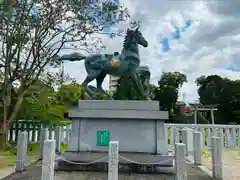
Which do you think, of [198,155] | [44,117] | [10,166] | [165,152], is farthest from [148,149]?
[44,117]

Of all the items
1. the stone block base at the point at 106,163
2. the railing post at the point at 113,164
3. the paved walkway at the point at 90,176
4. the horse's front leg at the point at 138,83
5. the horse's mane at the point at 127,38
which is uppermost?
the horse's mane at the point at 127,38

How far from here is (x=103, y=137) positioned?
545 cm

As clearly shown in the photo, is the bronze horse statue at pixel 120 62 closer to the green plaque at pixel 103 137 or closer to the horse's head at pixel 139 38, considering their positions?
the horse's head at pixel 139 38

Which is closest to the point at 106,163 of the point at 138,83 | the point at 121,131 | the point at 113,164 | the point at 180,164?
the point at 121,131

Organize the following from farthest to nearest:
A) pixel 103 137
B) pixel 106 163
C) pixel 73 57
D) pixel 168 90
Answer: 1. pixel 168 90
2. pixel 73 57
3. pixel 103 137
4. pixel 106 163

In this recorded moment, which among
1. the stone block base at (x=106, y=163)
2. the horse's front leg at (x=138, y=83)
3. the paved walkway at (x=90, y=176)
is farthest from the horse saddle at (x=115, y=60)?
the paved walkway at (x=90, y=176)

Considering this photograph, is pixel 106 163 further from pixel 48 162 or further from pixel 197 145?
pixel 197 145

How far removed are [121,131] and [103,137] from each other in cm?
49

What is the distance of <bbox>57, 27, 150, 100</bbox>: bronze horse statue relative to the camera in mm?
6004

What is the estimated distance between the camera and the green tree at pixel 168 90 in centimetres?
2720

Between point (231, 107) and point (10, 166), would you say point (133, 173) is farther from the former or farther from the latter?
point (231, 107)

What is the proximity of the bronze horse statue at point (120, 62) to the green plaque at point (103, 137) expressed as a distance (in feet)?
3.83

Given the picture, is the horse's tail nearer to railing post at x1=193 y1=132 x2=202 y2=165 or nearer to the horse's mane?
the horse's mane

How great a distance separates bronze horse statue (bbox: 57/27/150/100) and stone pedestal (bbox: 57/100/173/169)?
0.78m
